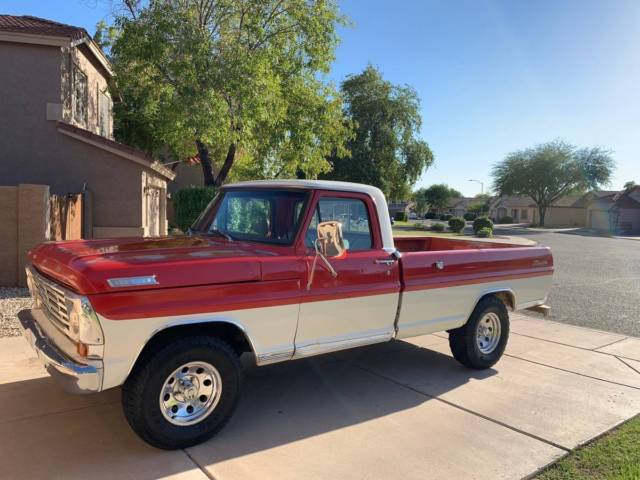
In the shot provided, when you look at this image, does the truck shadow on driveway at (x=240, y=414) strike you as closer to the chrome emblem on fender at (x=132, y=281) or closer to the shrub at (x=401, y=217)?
the chrome emblem on fender at (x=132, y=281)

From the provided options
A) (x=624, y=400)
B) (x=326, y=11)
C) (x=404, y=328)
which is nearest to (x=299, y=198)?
(x=404, y=328)

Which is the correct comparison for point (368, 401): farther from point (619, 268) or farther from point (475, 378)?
point (619, 268)

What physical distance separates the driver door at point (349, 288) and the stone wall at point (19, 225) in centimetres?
683

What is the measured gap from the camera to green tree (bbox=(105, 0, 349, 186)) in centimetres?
1388

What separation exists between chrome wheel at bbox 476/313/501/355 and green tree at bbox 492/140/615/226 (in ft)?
204

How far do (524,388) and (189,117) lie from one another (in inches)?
436

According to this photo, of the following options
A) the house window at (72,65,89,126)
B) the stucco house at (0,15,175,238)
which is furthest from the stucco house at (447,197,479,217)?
the stucco house at (0,15,175,238)

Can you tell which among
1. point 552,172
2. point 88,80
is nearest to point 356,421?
point 88,80

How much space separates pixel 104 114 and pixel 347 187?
1514 centimetres

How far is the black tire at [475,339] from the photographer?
228 inches

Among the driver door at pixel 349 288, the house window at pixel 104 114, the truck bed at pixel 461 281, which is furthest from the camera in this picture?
the house window at pixel 104 114

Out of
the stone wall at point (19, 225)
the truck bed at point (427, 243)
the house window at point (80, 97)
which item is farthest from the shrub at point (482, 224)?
the stone wall at point (19, 225)

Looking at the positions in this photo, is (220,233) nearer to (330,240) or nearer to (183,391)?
(330,240)

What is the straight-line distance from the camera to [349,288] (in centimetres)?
456
